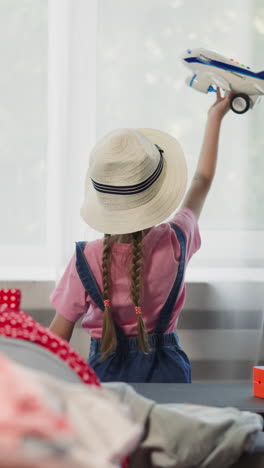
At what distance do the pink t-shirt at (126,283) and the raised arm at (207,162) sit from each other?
194 mm

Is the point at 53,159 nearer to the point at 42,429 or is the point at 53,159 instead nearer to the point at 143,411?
the point at 143,411

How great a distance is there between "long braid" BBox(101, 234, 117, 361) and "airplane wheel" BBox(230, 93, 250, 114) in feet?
1.43

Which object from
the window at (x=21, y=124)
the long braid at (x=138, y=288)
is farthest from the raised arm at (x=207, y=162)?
the window at (x=21, y=124)

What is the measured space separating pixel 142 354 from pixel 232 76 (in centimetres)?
64

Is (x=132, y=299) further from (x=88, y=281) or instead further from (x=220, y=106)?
(x=220, y=106)

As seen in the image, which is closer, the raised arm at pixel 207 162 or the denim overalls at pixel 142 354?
the denim overalls at pixel 142 354

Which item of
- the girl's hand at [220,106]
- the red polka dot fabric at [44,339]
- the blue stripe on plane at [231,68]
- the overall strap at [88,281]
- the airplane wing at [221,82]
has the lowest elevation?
the overall strap at [88,281]

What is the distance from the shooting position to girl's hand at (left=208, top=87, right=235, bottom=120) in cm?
178

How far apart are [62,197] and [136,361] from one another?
66 cm

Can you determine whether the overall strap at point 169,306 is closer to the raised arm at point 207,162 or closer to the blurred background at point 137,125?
the raised arm at point 207,162

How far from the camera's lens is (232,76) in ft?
5.68

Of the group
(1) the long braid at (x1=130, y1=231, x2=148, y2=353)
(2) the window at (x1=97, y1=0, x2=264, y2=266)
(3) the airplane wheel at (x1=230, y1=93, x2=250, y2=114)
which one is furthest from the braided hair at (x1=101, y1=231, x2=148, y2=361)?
(2) the window at (x1=97, y1=0, x2=264, y2=266)

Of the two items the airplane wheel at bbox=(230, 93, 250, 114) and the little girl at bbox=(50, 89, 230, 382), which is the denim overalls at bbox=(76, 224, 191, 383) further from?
the airplane wheel at bbox=(230, 93, 250, 114)

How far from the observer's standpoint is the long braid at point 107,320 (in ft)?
5.04
